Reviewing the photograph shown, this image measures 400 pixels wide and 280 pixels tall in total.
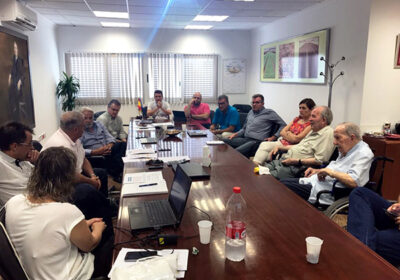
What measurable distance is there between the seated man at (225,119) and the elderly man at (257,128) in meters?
0.42

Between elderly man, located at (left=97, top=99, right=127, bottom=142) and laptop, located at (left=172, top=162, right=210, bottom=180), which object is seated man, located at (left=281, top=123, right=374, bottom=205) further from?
elderly man, located at (left=97, top=99, right=127, bottom=142)

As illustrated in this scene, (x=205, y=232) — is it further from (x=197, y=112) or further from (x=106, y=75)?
(x=106, y=75)

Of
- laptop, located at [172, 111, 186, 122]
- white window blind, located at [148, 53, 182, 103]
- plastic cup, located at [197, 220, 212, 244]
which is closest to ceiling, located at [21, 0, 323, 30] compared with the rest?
white window blind, located at [148, 53, 182, 103]

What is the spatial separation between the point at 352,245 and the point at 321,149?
177 centimetres

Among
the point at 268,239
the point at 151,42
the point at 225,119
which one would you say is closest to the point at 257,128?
the point at 225,119

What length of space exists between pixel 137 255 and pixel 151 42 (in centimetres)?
668

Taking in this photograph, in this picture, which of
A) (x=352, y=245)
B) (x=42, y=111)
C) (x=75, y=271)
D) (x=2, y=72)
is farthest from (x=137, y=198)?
(x=42, y=111)

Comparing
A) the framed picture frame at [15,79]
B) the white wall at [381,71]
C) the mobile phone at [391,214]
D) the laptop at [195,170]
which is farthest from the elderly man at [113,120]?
the mobile phone at [391,214]

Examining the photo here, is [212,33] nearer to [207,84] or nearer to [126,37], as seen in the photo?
[207,84]

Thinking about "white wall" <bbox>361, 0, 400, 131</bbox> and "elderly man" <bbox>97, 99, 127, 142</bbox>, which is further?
"elderly man" <bbox>97, 99, 127, 142</bbox>

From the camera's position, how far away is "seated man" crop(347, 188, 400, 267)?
177 centimetres

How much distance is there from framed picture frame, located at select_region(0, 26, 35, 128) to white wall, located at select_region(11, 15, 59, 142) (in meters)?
0.43

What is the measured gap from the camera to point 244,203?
171 cm

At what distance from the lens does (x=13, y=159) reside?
6.64ft
